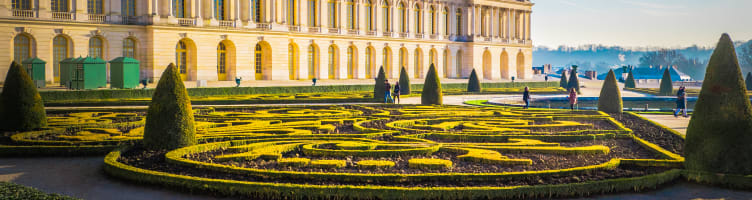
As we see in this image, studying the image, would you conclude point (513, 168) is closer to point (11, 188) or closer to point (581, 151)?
point (581, 151)

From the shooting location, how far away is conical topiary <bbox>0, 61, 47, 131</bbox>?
15281 millimetres

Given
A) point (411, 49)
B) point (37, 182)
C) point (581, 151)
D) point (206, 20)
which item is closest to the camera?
point (37, 182)

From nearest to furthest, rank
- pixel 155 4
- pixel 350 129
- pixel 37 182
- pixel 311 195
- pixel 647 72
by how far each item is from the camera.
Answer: pixel 311 195 → pixel 37 182 → pixel 350 129 → pixel 155 4 → pixel 647 72

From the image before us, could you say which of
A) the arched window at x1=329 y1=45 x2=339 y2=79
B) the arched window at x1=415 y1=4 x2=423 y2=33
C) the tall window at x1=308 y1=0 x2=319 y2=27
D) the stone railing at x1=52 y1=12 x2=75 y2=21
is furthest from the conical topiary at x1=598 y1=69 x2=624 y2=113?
the arched window at x1=415 y1=4 x2=423 y2=33

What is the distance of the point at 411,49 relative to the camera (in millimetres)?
67125

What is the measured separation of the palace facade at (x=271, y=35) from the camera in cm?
4159

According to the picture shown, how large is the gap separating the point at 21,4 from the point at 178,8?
10.0 m

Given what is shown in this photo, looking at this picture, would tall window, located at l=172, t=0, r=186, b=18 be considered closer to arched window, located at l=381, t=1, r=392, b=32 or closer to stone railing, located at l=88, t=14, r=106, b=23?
stone railing, located at l=88, t=14, r=106, b=23

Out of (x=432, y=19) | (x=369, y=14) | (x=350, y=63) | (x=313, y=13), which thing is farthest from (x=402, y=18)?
(x=313, y=13)

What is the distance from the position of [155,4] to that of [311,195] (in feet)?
127

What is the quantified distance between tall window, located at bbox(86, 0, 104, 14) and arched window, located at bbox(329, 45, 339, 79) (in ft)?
69.0

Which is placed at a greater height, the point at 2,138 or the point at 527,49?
the point at 527,49

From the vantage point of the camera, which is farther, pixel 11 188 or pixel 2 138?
pixel 2 138

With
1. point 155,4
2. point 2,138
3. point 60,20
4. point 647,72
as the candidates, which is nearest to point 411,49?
point 155,4
